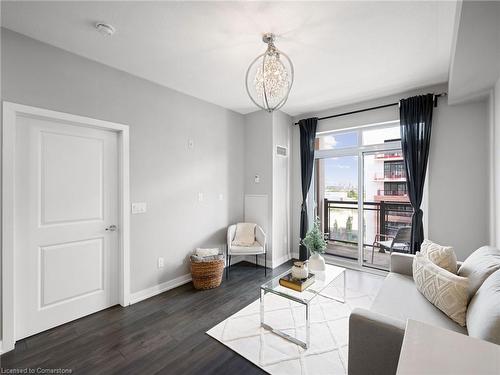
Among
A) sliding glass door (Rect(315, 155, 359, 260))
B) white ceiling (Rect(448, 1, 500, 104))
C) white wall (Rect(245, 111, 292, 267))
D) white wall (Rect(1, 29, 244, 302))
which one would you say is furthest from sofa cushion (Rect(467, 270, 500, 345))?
white wall (Rect(1, 29, 244, 302))

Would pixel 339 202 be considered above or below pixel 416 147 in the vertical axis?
below

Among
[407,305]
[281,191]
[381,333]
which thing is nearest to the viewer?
[381,333]

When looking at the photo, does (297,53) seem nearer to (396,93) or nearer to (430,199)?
(396,93)

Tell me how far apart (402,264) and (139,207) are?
3012 mm

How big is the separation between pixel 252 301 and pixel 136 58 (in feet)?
9.76

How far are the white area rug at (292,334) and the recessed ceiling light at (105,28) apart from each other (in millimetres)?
2807

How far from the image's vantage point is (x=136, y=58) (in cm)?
238

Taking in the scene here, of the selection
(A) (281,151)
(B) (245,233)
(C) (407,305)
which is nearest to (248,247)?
(B) (245,233)

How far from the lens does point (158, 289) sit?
2.94 metres

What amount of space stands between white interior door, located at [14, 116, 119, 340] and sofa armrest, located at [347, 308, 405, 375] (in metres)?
2.53

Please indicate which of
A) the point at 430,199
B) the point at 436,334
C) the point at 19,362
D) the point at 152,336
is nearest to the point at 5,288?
the point at 19,362

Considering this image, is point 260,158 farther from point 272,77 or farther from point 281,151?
point 272,77

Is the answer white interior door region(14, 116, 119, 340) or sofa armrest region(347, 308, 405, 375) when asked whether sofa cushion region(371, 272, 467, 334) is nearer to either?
sofa armrest region(347, 308, 405, 375)

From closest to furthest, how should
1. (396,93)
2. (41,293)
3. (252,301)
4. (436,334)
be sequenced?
(436,334) < (41,293) < (252,301) < (396,93)
